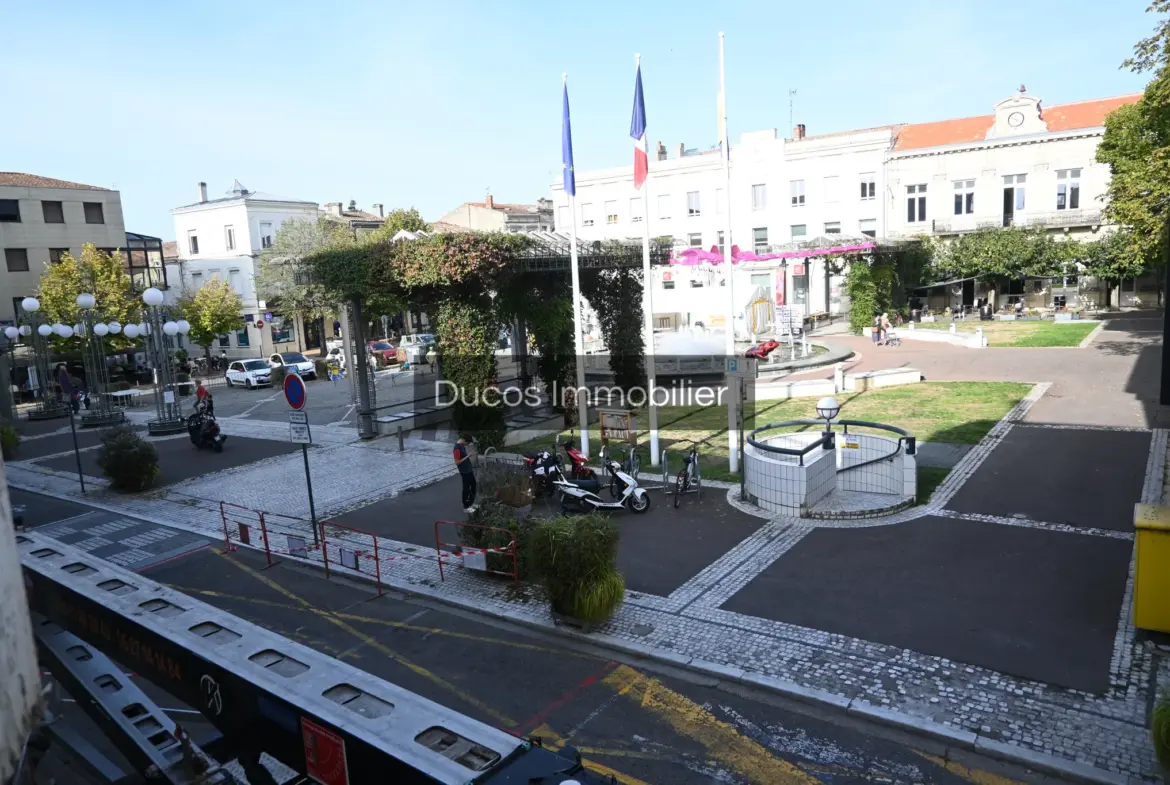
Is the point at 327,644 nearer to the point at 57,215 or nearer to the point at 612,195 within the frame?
the point at 57,215

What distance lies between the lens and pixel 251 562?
1222 centimetres

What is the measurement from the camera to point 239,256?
50.5 meters

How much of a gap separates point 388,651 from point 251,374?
1125 inches

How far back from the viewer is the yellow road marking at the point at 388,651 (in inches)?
293

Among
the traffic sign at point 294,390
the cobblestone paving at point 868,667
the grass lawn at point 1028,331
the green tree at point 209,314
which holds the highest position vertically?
the green tree at point 209,314

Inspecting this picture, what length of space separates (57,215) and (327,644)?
39.0m

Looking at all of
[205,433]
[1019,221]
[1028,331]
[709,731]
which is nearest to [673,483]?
[709,731]

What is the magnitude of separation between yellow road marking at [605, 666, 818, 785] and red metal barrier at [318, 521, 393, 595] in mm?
4217

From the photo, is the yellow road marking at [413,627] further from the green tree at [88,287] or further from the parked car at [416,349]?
the green tree at [88,287]

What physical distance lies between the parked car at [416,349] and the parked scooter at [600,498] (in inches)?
921

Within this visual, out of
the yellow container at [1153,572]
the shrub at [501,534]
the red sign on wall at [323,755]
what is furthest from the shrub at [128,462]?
the yellow container at [1153,572]

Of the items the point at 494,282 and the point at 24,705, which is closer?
the point at 24,705

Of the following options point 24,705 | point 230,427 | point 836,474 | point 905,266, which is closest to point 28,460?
point 230,427

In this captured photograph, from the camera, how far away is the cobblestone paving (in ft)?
21.0
